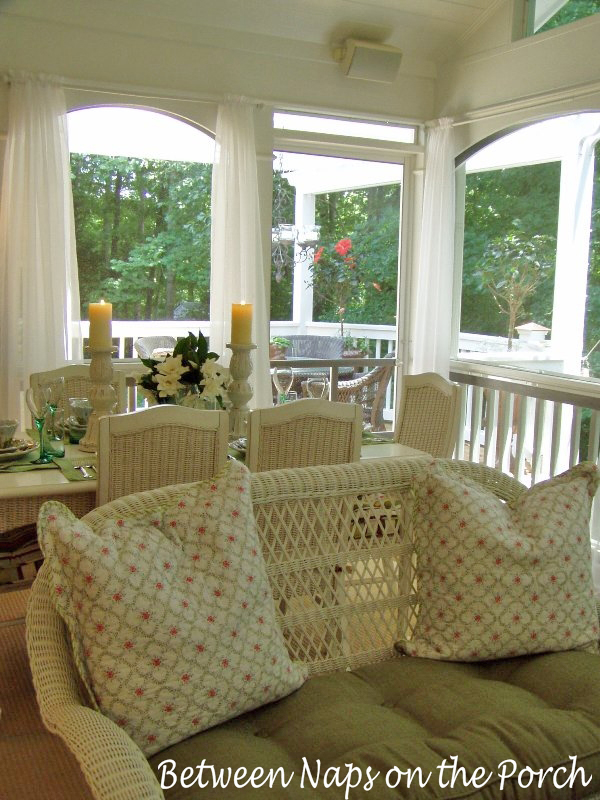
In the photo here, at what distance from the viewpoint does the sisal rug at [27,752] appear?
151 centimetres

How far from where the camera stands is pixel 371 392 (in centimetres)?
532

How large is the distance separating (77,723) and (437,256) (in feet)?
13.4

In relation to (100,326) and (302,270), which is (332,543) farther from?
(302,270)

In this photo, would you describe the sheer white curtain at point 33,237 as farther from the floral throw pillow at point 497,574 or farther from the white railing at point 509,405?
the floral throw pillow at point 497,574

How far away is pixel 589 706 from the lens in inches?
65.7

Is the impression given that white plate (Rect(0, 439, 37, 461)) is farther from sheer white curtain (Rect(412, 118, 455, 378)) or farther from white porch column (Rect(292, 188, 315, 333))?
sheer white curtain (Rect(412, 118, 455, 378))

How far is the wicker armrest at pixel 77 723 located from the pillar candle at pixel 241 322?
153 cm

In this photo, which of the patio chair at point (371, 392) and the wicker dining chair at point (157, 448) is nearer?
the wicker dining chair at point (157, 448)

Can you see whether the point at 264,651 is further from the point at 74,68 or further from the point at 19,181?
the point at 74,68

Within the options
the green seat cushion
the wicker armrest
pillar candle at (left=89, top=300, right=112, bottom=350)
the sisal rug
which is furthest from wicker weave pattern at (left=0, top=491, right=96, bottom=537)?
the green seat cushion

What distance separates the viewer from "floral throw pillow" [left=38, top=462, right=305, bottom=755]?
1.45m

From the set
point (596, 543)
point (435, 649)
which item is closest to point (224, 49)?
point (596, 543)

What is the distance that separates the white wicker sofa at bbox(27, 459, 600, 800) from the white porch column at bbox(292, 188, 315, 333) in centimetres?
299

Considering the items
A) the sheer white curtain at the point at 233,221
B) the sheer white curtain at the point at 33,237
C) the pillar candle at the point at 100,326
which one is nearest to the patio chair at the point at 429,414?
the sheer white curtain at the point at 233,221
